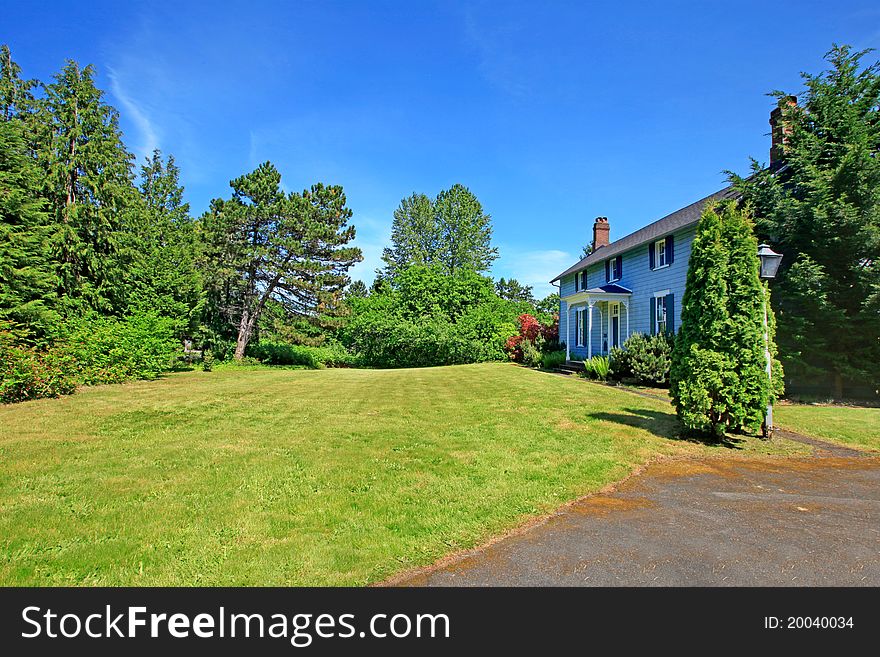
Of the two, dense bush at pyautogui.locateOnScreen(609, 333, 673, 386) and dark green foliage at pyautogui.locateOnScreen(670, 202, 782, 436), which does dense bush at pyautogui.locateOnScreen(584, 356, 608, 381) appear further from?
dark green foliage at pyautogui.locateOnScreen(670, 202, 782, 436)

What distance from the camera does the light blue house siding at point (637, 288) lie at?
16.2 metres

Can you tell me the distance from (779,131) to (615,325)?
30.6 ft

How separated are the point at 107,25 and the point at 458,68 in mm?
8777

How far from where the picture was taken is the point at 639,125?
15.1 meters

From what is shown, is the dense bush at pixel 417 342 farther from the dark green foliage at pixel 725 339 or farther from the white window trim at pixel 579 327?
the dark green foliage at pixel 725 339

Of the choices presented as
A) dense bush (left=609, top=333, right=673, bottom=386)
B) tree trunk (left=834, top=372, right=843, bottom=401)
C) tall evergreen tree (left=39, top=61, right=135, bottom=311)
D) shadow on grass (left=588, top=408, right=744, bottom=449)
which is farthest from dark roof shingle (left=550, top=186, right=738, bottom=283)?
tall evergreen tree (left=39, top=61, right=135, bottom=311)

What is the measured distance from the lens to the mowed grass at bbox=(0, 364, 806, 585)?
10.3ft

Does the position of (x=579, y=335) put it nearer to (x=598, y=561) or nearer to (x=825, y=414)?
(x=825, y=414)

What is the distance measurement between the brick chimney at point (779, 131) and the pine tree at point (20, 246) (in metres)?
23.6

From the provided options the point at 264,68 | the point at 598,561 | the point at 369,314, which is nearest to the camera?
the point at 598,561

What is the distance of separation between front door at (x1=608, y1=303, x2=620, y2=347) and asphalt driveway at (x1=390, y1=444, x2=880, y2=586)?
1578 centimetres

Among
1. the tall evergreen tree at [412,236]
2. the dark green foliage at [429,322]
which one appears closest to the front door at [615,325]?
the dark green foliage at [429,322]

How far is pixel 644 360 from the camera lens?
14.6 metres
